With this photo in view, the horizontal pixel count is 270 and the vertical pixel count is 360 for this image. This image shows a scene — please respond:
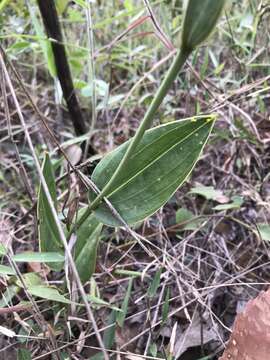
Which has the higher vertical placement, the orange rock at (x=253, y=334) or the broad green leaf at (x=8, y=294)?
Answer: the broad green leaf at (x=8, y=294)

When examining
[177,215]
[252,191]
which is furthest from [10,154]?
[252,191]

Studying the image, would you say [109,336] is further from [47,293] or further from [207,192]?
[207,192]

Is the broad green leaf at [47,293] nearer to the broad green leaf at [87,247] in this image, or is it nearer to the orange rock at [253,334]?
the broad green leaf at [87,247]

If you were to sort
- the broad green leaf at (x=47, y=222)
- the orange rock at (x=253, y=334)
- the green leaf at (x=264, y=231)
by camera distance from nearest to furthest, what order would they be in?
the orange rock at (x=253, y=334) < the broad green leaf at (x=47, y=222) < the green leaf at (x=264, y=231)

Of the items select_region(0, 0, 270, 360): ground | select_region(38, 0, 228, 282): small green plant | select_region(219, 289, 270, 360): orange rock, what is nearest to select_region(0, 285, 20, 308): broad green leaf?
select_region(0, 0, 270, 360): ground

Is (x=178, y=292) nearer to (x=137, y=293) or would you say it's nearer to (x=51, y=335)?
(x=137, y=293)

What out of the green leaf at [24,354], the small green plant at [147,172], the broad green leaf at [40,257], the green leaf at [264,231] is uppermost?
the small green plant at [147,172]

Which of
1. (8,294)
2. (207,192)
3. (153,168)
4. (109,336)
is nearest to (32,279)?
(8,294)

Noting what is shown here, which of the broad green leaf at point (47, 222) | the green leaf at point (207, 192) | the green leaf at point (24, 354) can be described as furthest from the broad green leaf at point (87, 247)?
the green leaf at point (207, 192)
